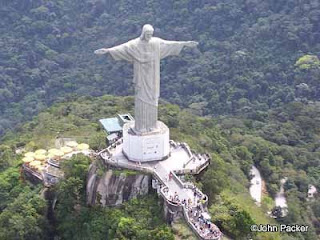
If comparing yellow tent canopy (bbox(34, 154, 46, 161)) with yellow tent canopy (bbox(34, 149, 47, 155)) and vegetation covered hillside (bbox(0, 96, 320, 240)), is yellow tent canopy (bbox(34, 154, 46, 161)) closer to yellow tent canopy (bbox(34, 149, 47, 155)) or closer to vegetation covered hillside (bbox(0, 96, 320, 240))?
yellow tent canopy (bbox(34, 149, 47, 155))

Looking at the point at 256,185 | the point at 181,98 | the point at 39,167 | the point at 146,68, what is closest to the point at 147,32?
the point at 146,68

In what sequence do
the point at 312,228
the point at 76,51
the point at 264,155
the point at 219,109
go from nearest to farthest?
the point at 312,228, the point at 264,155, the point at 219,109, the point at 76,51

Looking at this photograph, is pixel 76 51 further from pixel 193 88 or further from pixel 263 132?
pixel 263 132

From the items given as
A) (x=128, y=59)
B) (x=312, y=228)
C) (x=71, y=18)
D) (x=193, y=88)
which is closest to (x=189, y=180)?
(x=128, y=59)

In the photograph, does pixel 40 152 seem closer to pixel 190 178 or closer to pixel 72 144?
pixel 72 144

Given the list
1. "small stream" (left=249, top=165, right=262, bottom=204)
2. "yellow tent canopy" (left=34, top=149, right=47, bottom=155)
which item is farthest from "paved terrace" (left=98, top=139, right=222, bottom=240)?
"small stream" (left=249, top=165, right=262, bottom=204)
